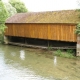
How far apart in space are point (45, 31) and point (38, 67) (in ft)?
29.7

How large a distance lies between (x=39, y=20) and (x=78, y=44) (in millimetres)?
7563

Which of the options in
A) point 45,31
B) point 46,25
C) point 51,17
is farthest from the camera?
point 51,17

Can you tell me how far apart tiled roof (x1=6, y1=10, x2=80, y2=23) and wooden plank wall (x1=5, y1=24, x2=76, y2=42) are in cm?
61

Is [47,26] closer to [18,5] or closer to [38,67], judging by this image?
[38,67]

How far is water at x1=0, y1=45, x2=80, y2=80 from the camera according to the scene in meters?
16.4

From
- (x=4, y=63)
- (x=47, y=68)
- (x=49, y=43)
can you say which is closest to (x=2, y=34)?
(x=49, y=43)

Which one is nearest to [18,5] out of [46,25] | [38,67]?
[46,25]

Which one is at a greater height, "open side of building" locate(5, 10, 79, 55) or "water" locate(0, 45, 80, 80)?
"open side of building" locate(5, 10, 79, 55)

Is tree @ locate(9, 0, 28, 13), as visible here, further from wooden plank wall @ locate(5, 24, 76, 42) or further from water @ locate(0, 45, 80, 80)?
water @ locate(0, 45, 80, 80)

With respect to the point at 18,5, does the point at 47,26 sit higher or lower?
lower

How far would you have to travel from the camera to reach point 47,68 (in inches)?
747

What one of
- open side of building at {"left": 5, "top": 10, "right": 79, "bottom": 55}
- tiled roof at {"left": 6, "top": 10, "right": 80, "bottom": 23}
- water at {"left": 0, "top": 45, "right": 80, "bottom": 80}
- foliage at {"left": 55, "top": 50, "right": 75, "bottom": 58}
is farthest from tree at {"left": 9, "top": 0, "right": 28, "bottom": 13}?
water at {"left": 0, "top": 45, "right": 80, "bottom": 80}

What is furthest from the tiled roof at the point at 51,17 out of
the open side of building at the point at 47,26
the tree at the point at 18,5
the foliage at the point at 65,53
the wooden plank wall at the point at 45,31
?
the tree at the point at 18,5

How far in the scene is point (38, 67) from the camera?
19234 mm
